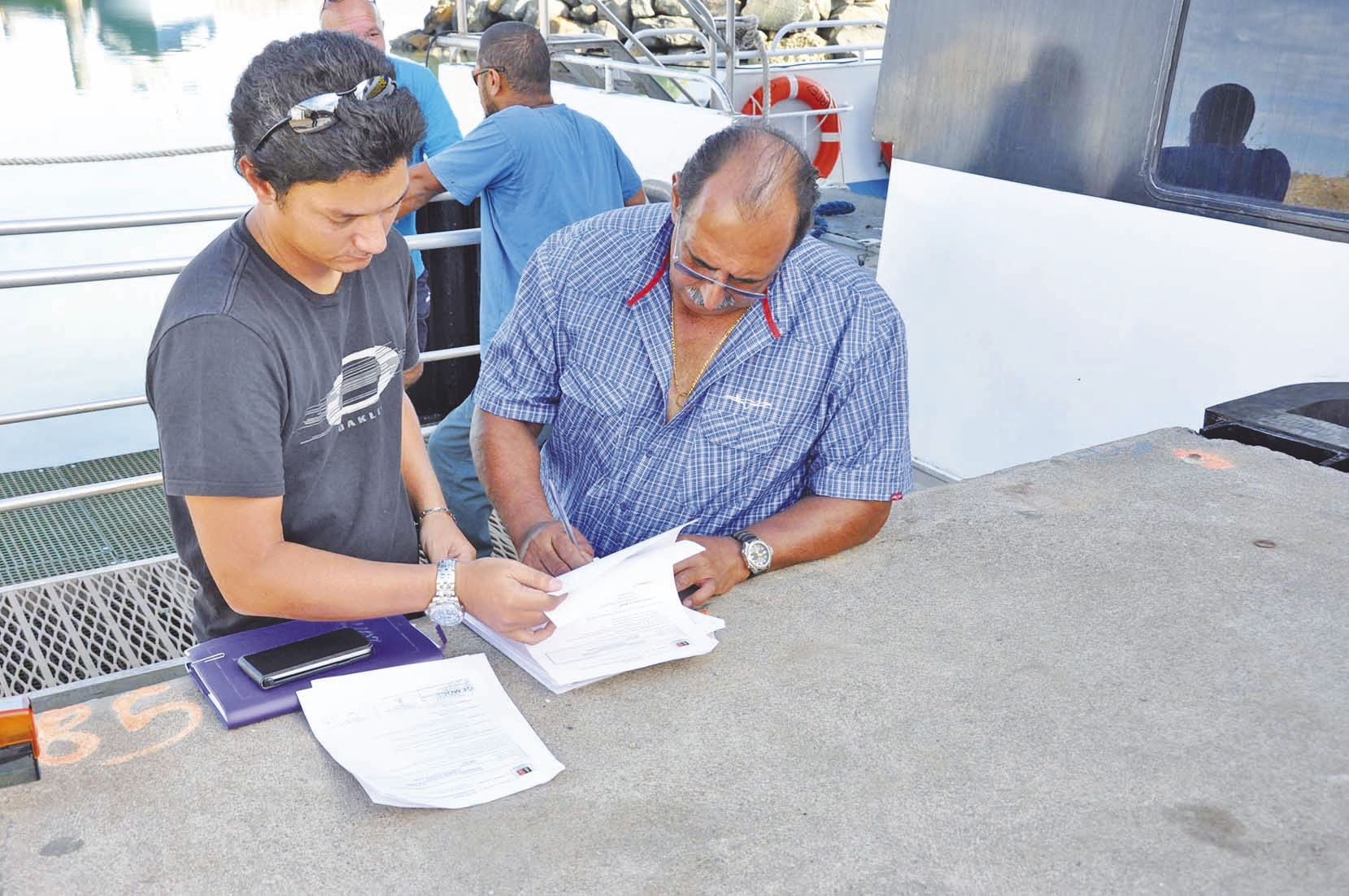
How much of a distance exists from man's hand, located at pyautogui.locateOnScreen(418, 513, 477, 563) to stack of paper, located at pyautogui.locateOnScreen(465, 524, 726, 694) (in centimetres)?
21

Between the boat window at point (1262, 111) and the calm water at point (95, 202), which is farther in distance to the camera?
the calm water at point (95, 202)

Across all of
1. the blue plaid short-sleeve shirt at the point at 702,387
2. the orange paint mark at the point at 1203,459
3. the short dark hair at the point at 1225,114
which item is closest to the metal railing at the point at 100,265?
the blue plaid short-sleeve shirt at the point at 702,387

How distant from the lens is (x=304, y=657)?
4.97 ft

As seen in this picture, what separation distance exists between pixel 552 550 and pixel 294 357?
0.66 m

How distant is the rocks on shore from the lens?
16406mm

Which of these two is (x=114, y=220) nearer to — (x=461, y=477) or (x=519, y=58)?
(x=461, y=477)

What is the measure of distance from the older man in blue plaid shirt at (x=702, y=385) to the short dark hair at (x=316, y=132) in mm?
652

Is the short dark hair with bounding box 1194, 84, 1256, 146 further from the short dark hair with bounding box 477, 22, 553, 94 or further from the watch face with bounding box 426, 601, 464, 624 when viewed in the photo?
the watch face with bounding box 426, 601, 464, 624

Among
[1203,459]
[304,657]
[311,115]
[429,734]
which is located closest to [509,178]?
[1203,459]

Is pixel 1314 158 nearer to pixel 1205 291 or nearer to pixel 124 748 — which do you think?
pixel 1205 291

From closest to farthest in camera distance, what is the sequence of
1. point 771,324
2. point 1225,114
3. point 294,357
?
point 294,357 → point 771,324 → point 1225,114

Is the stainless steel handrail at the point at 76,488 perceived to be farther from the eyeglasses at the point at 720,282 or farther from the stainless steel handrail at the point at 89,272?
the eyeglasses at the point at 720,282

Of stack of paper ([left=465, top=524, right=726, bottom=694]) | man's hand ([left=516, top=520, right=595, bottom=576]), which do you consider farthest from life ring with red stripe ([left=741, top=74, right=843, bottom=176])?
stack of paper ([left=465, top=524, right=726, bottom=694])

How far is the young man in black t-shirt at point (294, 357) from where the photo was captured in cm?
138
